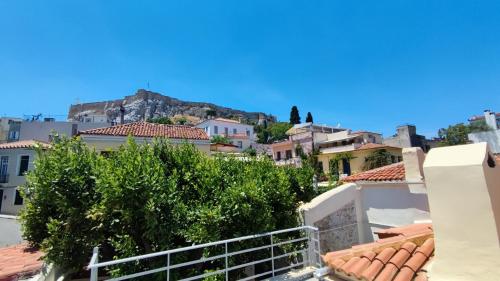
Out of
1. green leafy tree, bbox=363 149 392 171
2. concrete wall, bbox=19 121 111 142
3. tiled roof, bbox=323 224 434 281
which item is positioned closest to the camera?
tiled roof, bbox=323 224 434 281

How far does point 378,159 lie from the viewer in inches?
1478

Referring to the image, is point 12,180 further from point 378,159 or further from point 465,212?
point 378,159

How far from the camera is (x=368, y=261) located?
3.57 meters

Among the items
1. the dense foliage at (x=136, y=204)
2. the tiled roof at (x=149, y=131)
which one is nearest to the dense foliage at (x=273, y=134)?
the tiled roof at (x=149, y=131)

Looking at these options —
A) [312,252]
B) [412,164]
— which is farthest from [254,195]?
[412,164]

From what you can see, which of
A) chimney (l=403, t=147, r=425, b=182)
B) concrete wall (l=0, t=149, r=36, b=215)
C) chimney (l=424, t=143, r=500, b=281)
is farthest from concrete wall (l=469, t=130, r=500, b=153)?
concrete wall (l=0, t=149, r=36, b=215)

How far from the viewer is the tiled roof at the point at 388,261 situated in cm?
323

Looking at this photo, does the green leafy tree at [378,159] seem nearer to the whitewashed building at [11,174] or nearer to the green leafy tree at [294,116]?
the whitewashed building at [11,174]

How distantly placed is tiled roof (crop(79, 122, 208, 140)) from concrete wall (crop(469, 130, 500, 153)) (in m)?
35.3

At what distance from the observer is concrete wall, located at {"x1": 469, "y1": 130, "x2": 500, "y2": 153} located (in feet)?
114

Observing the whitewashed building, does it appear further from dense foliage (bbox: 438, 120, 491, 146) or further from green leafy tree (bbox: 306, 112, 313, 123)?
green leafy tree (bbox: 306, 112, 313, 123)

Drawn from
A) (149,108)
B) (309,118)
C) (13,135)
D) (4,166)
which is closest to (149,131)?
(4,166)

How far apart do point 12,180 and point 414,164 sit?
33.6m

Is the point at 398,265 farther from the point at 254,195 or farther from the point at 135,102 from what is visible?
the point at 135,102
